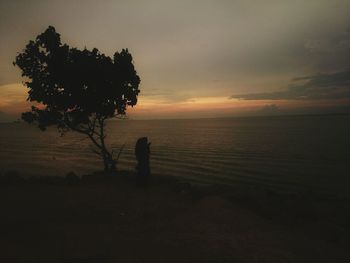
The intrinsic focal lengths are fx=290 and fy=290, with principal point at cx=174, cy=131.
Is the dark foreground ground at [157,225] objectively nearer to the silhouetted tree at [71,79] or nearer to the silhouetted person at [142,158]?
→ the silhouetted person at [142,158]

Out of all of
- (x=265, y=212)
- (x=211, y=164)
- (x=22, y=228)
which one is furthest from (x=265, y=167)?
(x=22, y=228)

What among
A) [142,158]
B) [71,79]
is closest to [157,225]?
[142,158]

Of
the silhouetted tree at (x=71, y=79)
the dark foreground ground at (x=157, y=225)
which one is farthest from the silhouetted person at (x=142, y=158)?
the silhouetted tree at (x=71, y=79)

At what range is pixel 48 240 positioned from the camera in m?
10.9

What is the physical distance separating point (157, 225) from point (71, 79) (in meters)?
13.5

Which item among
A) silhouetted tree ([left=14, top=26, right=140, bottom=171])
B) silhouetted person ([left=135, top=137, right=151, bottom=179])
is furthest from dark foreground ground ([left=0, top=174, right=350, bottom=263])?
silhouetted tree ([left=14, top=26, right=140, bottom=171])

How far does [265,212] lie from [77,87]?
622 inches

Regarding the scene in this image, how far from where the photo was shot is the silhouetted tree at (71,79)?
71.2ft

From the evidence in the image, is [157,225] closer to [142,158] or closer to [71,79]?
[142,158]

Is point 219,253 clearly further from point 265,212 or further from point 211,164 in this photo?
point 211,164

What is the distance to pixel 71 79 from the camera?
2167 centimetres

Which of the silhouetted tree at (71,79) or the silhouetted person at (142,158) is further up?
the silhouetted tree at (71,79)

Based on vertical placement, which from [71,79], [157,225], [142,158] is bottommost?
[157,225]

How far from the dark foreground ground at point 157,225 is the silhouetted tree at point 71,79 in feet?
18.5
